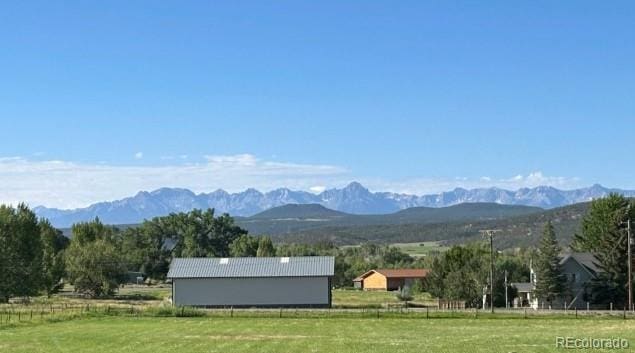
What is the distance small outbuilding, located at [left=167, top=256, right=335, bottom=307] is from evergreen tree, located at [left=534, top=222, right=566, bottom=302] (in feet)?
65.4

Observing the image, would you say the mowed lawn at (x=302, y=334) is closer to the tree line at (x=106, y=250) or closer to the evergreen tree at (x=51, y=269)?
the tree line at (x=106, y=250)

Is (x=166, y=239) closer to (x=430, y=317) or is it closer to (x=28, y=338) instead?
(x=430, y=317)

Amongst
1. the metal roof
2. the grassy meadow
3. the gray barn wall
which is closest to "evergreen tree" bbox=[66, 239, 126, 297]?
the metal roof

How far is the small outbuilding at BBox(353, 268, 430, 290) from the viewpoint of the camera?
164 meters

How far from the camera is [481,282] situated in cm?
9062

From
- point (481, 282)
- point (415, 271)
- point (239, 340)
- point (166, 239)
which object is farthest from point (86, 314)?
point (415, 271)

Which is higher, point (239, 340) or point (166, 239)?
point (166, 239)

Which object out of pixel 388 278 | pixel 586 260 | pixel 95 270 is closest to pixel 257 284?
pixel 95 270

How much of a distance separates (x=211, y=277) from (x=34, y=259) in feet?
71.0

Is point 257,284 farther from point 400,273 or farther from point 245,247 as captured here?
point 400,273

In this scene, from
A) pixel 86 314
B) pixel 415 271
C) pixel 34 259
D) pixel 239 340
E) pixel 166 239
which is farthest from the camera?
pixel 415 271

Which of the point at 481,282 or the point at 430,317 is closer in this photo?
the point at 430,317

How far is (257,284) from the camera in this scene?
90.1 meters

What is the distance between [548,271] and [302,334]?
46.5 m
